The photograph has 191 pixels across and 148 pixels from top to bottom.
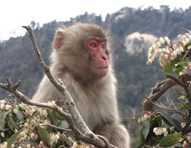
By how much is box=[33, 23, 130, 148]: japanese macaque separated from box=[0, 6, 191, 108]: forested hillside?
69.3 ft

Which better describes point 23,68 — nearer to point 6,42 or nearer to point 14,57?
point 14,57

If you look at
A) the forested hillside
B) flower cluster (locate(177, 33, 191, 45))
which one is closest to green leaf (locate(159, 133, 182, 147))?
flower cluster (locate(177, 33, 191, 45))

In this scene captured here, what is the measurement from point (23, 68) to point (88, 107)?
111 feet

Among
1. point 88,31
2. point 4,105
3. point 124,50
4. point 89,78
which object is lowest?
point 124,50

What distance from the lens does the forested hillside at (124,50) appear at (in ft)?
115

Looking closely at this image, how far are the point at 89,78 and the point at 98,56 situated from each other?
0.28 m

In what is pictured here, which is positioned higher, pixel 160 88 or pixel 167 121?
pixel 160 88

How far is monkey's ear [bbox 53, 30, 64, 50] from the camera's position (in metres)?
4.71

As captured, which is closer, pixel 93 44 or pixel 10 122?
pixel 10 122

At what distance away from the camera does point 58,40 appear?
4.74 meters

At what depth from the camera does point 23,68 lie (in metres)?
37.4

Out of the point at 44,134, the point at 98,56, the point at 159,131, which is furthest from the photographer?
the point at 98,56

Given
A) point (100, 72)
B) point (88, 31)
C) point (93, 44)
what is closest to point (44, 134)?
point (100, 72)

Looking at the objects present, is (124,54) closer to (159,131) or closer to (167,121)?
(167,121)
